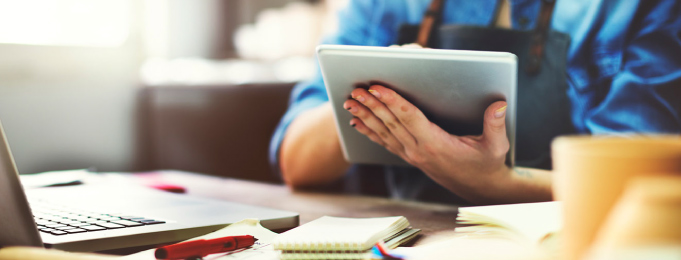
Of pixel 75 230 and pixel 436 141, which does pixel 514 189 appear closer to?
pixel 436 141

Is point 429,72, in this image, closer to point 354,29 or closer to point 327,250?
point 327,250

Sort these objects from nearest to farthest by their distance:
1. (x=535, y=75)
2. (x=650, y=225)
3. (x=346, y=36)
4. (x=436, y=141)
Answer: (x=650, y=225) < (x=436, y=141) < (x=535, y=75) < (x=346, y=36)

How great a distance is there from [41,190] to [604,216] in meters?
0.77

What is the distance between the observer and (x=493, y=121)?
0.61 metres

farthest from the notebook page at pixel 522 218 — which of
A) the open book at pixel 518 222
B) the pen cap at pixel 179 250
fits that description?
the pen cap at pixel 179 250

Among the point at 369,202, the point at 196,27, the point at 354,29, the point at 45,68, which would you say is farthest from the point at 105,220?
the point at 196,27

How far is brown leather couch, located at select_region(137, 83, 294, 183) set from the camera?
6.10 feet

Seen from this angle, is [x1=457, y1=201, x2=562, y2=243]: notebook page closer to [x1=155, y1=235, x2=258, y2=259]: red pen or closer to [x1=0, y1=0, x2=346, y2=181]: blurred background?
[x1=155, y1=235, x2=258, y2=259]: red pen

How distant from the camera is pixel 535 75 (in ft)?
3.12

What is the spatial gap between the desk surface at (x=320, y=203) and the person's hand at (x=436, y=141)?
0.15ft

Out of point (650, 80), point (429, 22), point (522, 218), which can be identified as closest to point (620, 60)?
point (650, 80)

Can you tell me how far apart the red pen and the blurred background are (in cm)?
133

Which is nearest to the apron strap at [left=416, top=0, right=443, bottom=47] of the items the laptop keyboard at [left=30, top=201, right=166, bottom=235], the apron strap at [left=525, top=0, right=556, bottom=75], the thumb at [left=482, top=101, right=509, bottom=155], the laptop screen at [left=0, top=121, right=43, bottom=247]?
the apron strap at [left=525, top=0, right=556, bottom=75]

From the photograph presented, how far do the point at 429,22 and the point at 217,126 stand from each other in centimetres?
115
